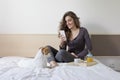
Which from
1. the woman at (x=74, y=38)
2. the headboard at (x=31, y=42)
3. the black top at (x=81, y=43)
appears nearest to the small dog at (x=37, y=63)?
the woman at (x=74, y=38)

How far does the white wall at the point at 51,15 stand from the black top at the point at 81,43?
0.35m

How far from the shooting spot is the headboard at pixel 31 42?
118 inches

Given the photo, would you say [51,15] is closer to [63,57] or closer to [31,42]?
[31,42]

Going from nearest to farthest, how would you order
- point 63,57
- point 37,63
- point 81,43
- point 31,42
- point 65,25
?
point 37,63 → point 63,57 → point 81,43 → point 65,25 → point 31,42

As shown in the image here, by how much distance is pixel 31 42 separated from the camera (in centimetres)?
300

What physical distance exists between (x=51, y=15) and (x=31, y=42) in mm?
480

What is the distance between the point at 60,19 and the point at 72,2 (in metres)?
0.29

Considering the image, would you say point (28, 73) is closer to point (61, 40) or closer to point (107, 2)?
point (61, 40)

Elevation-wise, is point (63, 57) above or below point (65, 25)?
below

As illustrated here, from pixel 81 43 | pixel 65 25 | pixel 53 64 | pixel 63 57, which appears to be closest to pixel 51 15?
pixel 65 25

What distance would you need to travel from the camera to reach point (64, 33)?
280 cm

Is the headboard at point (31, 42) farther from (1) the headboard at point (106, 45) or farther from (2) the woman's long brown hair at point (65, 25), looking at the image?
(2) the woman's long brown hair at point (65, 25)

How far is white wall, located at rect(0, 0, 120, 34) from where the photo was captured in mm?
2986

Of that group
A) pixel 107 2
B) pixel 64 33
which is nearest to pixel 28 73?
pixel 64 33
